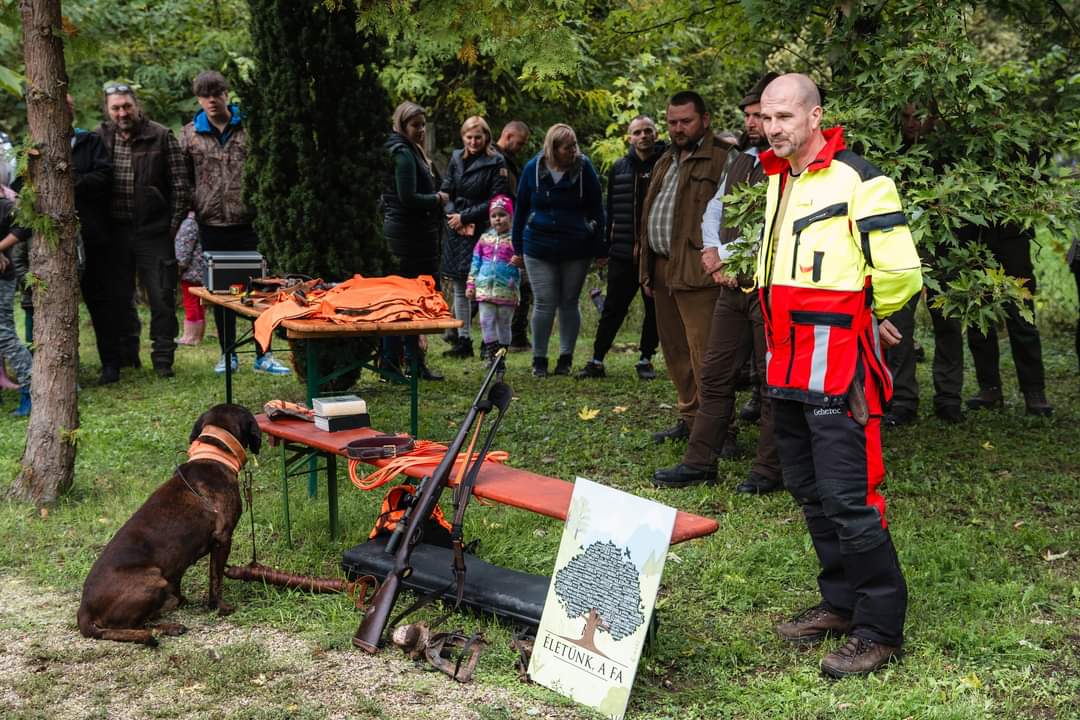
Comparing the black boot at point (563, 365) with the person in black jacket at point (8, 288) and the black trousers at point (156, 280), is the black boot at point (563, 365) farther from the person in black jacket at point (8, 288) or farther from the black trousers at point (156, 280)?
the person in black jacket at point (8, 288)

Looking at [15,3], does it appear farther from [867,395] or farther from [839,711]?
[839,711]

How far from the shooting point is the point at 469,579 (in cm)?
450

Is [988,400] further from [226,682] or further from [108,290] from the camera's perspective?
[108,290]

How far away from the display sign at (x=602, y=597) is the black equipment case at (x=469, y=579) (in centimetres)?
34

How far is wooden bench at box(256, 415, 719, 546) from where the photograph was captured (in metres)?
4.02

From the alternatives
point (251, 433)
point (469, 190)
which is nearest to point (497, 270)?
point (469, 190)

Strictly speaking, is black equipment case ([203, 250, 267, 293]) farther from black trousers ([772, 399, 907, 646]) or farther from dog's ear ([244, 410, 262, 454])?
black trousers ([772, 399, 907, 646])

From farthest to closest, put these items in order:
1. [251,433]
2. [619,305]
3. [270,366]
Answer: [270,366]
[619,305]
[251,433]

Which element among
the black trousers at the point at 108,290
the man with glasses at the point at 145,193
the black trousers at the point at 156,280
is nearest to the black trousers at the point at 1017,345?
the man with glasses at the point at 145,193

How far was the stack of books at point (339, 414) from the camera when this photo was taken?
17.5ft

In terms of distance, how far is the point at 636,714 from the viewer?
146 inches

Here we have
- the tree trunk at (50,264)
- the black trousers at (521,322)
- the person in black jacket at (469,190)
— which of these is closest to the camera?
the tree trunk at (50,264)

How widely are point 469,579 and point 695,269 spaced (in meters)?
2.69

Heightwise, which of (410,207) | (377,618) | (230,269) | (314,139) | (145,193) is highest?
(314,139)
